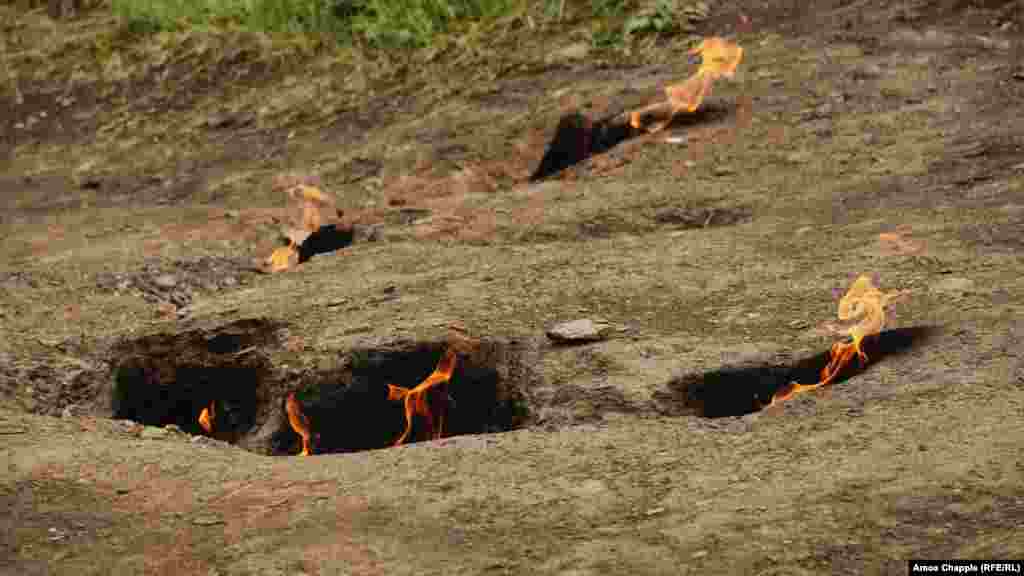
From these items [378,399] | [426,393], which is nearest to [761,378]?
[426,393]

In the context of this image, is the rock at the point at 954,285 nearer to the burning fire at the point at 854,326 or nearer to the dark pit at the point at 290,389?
the burning fire at the point at 854,326

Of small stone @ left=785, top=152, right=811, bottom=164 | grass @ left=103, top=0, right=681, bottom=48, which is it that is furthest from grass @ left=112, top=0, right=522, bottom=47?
small stone @ left=785, top=152, right=811, bottom=164

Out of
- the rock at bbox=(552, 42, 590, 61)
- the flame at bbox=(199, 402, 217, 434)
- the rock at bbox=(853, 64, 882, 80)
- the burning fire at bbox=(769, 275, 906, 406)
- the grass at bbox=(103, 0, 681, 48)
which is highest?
the grass at bbox=(103, 0, 681, 48)

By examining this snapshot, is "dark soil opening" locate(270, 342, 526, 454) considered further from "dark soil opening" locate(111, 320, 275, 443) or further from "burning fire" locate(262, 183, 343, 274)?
"burning fire" locate(262, 183, 343, 274)

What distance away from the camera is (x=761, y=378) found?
3311 mm

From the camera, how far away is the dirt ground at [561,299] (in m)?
2.61

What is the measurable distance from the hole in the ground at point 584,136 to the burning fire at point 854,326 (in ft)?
6.14

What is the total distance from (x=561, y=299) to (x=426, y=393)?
436mm

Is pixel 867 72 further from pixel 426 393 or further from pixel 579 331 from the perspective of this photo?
pixel 426 393

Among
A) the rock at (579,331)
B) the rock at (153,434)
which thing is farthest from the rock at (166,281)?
the rock at (579,331)

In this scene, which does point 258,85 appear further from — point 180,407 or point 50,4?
point 180,407

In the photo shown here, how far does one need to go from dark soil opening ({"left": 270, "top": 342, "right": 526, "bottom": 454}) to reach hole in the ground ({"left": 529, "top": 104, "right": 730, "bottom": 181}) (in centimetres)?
187

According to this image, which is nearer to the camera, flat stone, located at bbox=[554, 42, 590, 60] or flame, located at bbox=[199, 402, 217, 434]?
flame, located at bbox=[199, 402, 217, 434]

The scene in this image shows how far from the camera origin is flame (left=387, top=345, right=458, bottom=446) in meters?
3.58
